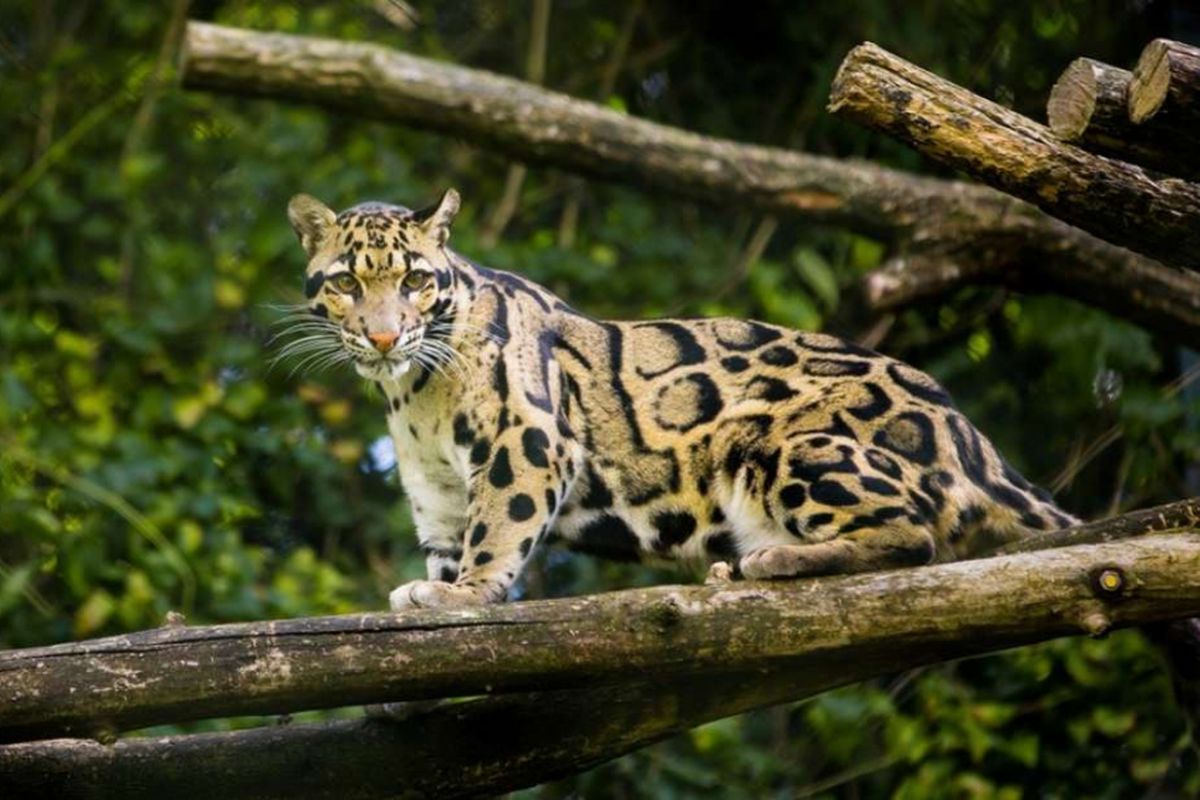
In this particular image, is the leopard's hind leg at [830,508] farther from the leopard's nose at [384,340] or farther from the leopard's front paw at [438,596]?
the leopard's nose at [384,340]

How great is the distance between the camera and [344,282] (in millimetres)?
6688

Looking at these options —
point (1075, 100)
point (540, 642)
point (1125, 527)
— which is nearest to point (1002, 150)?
point (1075, 100)

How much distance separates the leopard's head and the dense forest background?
112 inches

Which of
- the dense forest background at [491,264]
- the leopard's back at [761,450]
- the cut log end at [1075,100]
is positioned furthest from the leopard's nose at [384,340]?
the dense forest background at [491,264]

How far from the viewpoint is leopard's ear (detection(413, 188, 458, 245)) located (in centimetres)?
683

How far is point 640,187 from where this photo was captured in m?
9.46

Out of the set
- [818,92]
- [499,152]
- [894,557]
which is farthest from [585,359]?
[818,92]

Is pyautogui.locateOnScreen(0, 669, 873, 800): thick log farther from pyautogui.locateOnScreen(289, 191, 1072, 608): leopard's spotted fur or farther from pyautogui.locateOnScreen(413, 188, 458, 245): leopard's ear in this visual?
pyautogui.locateOnScreen(413, 188, 458, 245): leopard's ear

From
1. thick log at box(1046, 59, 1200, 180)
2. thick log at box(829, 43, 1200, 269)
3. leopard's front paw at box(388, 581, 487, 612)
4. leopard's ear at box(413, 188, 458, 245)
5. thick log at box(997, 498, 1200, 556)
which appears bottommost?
leopard's front paw at box(388, 581, 487, 612)

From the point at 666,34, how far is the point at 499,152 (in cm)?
252

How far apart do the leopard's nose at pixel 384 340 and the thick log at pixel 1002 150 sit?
5.77 feet

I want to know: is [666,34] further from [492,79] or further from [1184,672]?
[1184,672]

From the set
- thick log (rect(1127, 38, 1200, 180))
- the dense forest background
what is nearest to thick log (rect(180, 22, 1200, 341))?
the dense forest background

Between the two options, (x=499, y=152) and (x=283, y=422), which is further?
(x=283, y=422)
